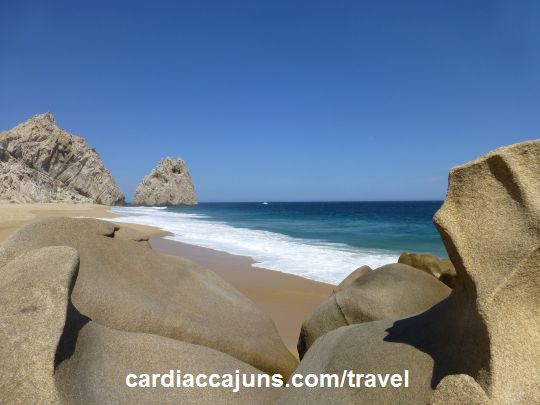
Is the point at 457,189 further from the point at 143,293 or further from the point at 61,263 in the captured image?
the point at 143,293

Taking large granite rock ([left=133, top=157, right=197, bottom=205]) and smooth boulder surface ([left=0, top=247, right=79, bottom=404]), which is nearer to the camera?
smooth boulder surface ([left=0, top=247, right=79, bottom=404])

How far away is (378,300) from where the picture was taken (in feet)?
12.2

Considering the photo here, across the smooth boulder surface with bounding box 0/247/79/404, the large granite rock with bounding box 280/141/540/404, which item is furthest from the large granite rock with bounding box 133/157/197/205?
the large granite rock with bounding box 280/141/540/404

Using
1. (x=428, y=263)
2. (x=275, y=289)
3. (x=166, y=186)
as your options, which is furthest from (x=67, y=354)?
(x=166, y=186)

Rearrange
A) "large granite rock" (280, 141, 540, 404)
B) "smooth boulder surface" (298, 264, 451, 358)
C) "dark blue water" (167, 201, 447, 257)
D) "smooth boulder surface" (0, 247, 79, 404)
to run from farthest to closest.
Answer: "dark blue water" (167, 201, 447, 257)
"smooth boulder surface" (298, 264, 451, 358)
"large granite rock" (280, 141, 540, 404)
"smooth boulder surface" (0, 247, 79, 404)

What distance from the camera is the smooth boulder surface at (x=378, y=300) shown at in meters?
3.66

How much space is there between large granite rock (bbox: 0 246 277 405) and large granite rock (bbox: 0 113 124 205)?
45.2 metres

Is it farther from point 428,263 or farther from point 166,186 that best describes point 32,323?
point 166,186

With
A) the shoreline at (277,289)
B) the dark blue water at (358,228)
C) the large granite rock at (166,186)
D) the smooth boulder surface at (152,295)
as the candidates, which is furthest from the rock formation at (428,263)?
the large granite rock at (166,186)

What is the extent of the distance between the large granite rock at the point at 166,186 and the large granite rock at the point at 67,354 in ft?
295

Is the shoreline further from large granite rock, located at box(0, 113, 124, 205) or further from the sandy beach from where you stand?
large granite rock, located at box(0, 113, 124, 205)

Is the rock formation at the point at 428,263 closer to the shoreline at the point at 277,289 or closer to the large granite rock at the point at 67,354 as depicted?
the shoreline at the point at 277,289

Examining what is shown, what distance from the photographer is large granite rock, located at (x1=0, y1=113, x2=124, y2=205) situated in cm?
4256

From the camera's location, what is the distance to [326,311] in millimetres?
3988
